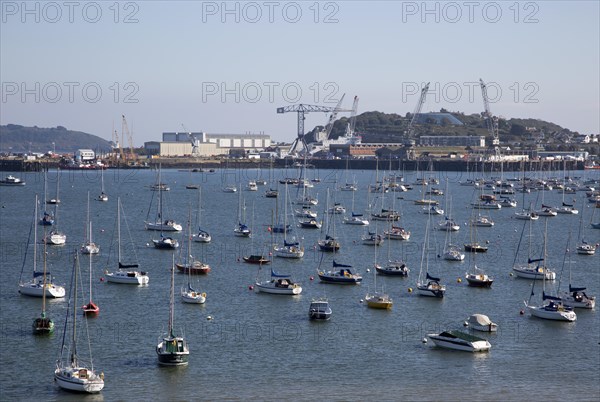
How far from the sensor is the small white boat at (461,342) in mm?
23766

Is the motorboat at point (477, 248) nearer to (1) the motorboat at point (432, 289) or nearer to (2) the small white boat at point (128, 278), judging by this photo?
(1) the motorboat at point (432, 289)

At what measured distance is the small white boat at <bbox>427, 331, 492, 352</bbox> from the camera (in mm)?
23766

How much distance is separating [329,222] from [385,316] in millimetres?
25492

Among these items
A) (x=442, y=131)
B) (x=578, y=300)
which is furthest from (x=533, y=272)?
(x=442, y=131)

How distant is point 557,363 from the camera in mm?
23203

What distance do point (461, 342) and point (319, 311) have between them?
4.37 metres

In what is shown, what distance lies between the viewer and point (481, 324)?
83.9 feet

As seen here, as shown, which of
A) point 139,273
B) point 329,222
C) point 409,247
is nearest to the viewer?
point 139,273

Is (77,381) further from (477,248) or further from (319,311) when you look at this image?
(477,248)

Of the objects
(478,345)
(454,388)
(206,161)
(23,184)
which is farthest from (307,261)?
(206,161)

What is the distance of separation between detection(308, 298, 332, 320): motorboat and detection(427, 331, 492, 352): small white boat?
358cm

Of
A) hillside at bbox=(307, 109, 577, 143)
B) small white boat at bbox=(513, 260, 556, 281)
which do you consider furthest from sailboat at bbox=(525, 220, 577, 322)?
hillside at bbox=(307, 109, 577, 143)

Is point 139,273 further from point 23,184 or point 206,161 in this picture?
point 206,161

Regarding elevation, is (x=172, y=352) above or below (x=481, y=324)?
below
